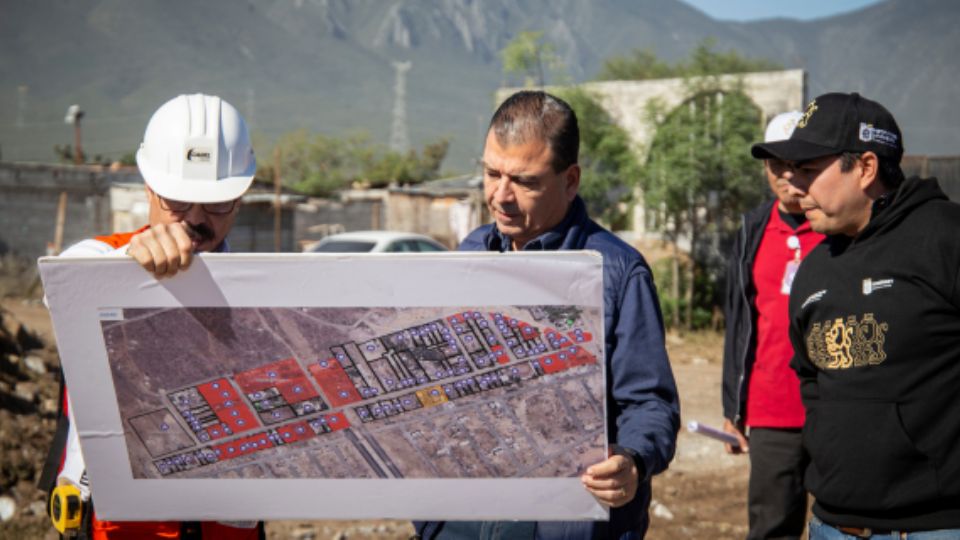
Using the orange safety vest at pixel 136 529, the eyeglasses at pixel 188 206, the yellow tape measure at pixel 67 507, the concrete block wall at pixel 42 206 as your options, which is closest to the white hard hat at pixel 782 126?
the eyeglasses at pixel 188 206

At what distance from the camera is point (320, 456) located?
6.56 feet

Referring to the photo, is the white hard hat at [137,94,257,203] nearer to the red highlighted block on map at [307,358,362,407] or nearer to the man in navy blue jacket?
the red highlighted block on map at [307,358,362,407]

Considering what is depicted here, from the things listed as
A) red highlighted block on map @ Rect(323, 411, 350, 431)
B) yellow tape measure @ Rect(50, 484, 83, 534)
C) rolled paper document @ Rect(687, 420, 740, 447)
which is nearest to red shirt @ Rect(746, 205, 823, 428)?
rolled paper document @ Rect(687, 420, 740, 447)

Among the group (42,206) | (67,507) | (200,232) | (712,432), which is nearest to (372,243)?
(712,432)

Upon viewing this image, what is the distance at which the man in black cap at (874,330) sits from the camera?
101 inches

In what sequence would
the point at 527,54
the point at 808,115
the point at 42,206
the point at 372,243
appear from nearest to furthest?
the point at 808,115, the point at 372,243, the point at 42,206, the point at 527,54

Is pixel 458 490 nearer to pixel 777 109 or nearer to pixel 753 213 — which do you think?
pixel 753 213

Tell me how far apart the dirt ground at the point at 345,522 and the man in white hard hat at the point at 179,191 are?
387 centimetres

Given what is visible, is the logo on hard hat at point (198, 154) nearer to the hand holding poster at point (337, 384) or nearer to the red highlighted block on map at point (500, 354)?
the hand holding poster at point (337, 384)

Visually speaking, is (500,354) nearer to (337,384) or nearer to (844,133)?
(337,384)

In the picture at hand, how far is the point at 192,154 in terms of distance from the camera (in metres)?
2.21

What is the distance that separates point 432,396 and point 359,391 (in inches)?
6.0

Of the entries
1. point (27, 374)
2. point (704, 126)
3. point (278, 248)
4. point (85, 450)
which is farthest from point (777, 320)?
point (278, 248)

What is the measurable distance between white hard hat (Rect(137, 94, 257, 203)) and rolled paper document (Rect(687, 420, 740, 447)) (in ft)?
6.24
